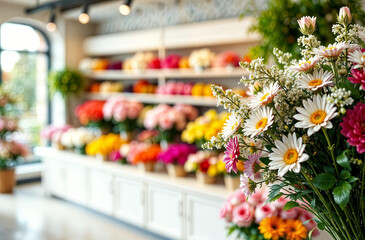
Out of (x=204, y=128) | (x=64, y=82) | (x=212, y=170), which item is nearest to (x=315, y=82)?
(x=212, y=170)

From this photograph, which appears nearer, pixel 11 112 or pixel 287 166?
pixel 287 166

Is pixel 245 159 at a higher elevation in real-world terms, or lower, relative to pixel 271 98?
lower

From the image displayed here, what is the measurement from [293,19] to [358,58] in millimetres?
2153

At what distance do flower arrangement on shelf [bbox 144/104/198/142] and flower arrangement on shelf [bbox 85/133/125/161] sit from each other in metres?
0.69

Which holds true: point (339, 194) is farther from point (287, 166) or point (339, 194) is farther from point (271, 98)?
point (271, 98)

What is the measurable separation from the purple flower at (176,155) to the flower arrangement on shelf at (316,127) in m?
3.32

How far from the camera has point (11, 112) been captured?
23.4ft

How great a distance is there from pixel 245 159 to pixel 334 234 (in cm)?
32

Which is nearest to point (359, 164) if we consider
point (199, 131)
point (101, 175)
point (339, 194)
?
point (339, 194)

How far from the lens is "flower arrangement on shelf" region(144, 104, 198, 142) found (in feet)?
15.6

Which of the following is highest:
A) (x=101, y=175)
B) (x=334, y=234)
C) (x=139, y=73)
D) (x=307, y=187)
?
(x=139, y=73)

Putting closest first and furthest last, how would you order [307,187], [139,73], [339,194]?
[339,194]
[307,187]
[139,73]

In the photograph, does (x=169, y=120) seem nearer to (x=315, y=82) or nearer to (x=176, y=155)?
(x=176, y=155)

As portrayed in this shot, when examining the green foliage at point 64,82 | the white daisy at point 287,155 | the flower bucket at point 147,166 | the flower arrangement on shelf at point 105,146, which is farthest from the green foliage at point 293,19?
the green foliage at point 64,82
